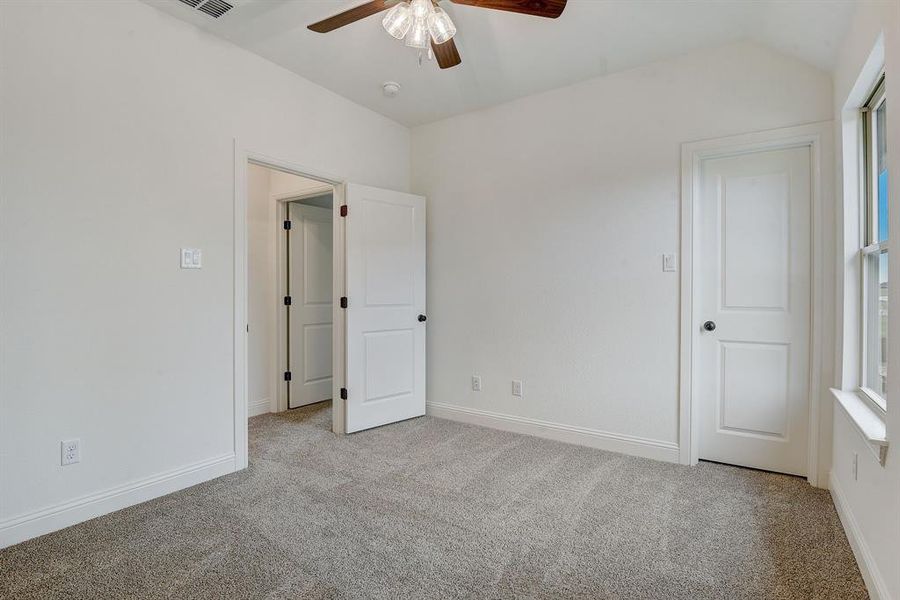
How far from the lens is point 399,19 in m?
2.05

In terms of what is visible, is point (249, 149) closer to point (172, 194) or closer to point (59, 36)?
point (172, 194)

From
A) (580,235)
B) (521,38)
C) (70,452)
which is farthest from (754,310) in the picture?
(70,452)

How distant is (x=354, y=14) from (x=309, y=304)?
2.86m

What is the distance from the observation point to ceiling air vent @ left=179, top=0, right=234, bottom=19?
2.37m

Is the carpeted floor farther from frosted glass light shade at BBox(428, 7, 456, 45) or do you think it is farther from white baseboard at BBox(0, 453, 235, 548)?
frosted glass light shade at BBox(428, 7, 456, 45)

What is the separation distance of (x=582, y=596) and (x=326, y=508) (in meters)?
1.27

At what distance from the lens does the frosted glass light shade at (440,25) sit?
80.1 inches

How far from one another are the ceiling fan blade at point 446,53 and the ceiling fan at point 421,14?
89 millimetres

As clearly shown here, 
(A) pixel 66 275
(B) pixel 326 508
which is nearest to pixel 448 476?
(B) pixel 326 508

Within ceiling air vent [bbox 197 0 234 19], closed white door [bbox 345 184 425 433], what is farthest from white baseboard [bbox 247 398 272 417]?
ceiling air vent [bbox 197 0 234 19]

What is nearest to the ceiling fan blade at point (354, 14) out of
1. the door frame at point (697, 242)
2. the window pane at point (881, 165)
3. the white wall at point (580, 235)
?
the white wall at point (580, 235)

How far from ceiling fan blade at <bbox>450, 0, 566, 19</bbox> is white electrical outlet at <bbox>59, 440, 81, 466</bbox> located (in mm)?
2673

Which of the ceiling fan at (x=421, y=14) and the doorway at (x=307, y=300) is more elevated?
the ceiling fan at (x=421, y=14)

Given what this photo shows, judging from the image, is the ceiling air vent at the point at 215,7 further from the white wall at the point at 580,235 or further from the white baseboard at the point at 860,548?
the white baseboard at the point at 860,548
